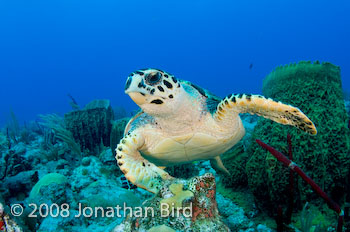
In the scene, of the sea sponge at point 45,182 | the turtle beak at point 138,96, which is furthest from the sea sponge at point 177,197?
the sea sponge at point 45,182

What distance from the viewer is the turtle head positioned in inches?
80.4

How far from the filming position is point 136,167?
2.21 metres

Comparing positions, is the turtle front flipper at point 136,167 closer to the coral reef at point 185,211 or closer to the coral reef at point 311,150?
the coral reef at point 185,211

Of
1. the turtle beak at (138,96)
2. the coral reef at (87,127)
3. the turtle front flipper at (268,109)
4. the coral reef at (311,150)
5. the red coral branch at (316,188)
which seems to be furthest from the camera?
the coral reef at (87,127)

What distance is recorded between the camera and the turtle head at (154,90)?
2041 millimetres

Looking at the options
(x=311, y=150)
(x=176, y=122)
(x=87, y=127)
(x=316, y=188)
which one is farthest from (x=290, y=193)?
(x=87, y=127)

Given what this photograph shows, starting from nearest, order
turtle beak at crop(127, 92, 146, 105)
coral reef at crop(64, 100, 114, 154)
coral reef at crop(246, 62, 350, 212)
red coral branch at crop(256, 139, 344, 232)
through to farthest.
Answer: red coral branch at crop(256, 139, 344, 232), turtle beak at crop(127, 92, 146, 105), coral reef at crop(246, 62, 350, 212), coral reef at crop(64, 100, 114, 154)

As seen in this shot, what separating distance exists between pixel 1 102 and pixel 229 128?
352ft

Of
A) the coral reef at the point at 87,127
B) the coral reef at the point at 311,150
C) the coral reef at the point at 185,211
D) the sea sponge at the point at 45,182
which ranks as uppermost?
the coral reef at the point at 87,127

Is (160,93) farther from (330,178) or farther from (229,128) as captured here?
(330,178)

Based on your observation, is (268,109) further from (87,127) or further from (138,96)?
(87,127)

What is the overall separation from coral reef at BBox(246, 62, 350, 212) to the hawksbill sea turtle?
0.96ft

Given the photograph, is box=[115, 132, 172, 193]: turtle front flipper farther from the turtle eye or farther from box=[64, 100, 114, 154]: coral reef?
box=[64, 100, 114, 154]: coral reef

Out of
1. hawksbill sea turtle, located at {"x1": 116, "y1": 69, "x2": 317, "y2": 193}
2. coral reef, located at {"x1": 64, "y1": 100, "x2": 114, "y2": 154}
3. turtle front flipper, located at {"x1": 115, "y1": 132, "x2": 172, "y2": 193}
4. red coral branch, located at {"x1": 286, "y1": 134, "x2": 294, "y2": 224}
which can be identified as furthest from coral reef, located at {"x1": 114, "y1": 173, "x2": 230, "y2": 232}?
coral reef, located at {"x1": 64, "y1": 100, "x2": 114, "y2": 154}
